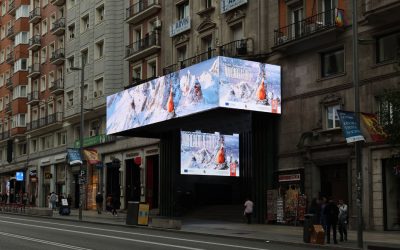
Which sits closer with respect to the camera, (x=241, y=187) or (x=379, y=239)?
(x=379, y=239)

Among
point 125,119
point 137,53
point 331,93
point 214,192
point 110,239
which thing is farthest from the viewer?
point 137,53

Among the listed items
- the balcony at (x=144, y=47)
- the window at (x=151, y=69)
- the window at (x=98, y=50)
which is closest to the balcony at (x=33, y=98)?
the window at (x=98, y=50)

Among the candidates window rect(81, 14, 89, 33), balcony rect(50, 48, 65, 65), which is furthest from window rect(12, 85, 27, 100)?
window rect(81, 14, 89, 33)

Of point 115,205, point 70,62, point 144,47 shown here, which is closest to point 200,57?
point 144,47

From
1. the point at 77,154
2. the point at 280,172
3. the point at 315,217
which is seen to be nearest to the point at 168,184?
the point at 77,154

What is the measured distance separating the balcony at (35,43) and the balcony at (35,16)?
5.98 feet

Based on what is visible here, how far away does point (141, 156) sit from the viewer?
48.0 m

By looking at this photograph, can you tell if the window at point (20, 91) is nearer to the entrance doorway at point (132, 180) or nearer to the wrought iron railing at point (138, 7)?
the wrought iron railing at point (138, 7)

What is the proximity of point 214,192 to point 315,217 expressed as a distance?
20.4 metres

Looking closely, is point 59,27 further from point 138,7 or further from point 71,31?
point 138,7

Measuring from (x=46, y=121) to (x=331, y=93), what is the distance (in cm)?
3931

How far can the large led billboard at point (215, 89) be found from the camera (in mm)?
32562

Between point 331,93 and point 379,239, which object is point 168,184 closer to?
point 331,93

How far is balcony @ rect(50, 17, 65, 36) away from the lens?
62188 mm
